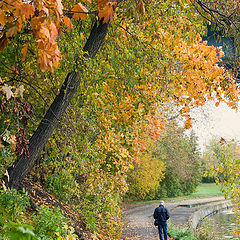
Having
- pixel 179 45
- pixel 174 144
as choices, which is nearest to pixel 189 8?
pixel 179 45

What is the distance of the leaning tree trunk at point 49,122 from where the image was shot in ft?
18.7

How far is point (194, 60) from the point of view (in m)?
6.58

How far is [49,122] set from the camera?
5910 millimetres

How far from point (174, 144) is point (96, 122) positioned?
21.8 metres

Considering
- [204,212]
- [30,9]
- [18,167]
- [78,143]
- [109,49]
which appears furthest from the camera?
[204,212]

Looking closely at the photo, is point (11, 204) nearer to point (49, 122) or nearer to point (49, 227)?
point (49, 227)

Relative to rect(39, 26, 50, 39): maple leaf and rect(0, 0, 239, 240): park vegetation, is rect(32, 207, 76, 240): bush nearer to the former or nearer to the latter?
rect(0, 0, 239, 240): park vegetation

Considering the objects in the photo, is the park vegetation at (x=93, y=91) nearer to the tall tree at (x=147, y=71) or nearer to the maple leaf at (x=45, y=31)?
the tall tree at (x=147, y=71)

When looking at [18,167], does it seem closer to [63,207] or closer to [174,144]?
[63,207]

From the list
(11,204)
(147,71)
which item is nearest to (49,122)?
(11,204)

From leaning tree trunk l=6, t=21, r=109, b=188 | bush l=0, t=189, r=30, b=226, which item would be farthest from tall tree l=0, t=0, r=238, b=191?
bush l=0, t=189, r=30, b=226

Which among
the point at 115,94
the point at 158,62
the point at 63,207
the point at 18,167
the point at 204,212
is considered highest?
the point at 158,62

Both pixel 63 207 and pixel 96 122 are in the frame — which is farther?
pixel 63 207

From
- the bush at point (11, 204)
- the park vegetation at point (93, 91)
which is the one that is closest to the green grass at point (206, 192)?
the park vegetation at point (93, 91)
